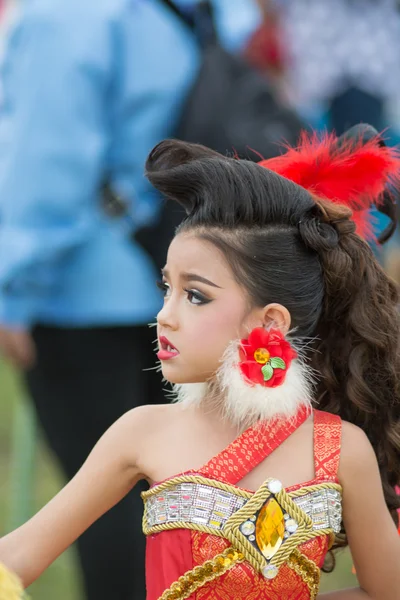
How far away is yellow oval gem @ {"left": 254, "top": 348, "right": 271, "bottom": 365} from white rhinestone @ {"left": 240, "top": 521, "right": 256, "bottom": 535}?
0.28 m

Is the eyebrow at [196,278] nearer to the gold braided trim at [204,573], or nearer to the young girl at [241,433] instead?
the young girl at [241,433]

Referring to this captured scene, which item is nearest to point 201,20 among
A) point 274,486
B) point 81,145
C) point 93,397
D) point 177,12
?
A: point 177,12

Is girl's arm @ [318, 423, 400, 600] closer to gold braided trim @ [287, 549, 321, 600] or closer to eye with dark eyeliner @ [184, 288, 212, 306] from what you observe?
gold braided trim @ [287, 549, 321, 600]

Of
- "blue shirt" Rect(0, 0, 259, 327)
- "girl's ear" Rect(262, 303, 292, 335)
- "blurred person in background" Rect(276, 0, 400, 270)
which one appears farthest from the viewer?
"blurred person in background" Rect(276, 0, 400, 270)

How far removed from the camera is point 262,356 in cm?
187

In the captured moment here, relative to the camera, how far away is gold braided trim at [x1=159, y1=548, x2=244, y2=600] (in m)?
1.83

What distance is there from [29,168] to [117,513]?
3.35 ft

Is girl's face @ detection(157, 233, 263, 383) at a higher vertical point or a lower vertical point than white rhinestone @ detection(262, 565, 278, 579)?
higher

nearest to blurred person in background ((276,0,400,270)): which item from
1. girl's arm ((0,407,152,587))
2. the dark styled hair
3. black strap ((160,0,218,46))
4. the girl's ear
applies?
black strap ((160,0,218,46))

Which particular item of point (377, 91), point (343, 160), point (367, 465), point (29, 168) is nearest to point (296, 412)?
point (367, 465)

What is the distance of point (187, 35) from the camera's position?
3.16 m

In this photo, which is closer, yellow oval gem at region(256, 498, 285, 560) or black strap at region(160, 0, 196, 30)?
yellow oval gem at region(256, 498, 285, 560)

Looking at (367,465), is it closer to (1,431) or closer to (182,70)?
(182,70)

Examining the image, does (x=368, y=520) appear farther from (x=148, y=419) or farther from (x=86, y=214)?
(x=86, y=214)
